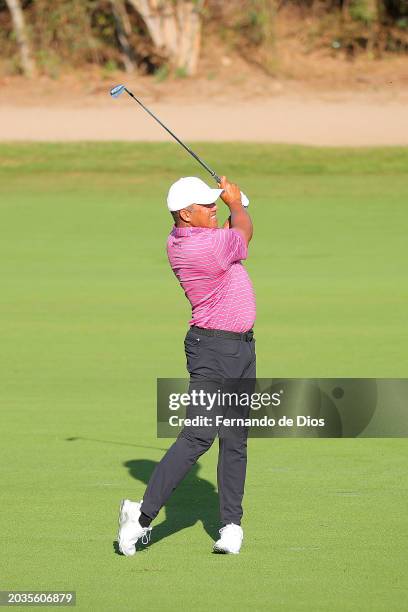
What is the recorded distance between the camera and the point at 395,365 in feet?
36.3

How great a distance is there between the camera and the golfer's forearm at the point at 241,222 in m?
6.85

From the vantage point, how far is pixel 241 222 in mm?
6910

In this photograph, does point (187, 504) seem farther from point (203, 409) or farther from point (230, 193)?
point (230, 193)

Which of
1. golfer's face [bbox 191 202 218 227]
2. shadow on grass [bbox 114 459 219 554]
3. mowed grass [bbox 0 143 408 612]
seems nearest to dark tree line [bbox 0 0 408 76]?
mowed grass [bbox 0 143 408 612]

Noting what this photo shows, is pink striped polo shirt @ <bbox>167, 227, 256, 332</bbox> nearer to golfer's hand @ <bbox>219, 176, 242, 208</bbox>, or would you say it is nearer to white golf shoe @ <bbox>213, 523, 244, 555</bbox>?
golfer's hand @ <bbox>219, 176, 242, 208</bbox>

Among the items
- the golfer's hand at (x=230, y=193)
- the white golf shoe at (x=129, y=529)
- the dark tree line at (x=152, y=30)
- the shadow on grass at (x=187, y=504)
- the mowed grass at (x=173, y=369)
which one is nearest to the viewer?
the mowed grass at (x=173, y=369)

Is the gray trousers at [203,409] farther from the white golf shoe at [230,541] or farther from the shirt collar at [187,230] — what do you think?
the shirt collar at [187,230]

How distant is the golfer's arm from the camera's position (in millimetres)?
6836

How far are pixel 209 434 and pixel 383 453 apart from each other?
2.12 meters

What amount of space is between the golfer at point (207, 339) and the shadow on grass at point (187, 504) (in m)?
0.31

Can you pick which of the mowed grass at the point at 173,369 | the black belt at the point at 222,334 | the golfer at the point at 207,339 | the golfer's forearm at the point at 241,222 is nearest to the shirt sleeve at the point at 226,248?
the golfer at the point at 207,339

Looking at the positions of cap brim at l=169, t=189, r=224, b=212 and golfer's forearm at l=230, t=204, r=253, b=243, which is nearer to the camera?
cap brim at l=169, t=189, r=224, b=212

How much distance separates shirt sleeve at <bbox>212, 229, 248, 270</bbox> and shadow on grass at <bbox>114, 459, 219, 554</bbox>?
4.27ft

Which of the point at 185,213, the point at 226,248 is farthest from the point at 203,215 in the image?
the point at 226,248
